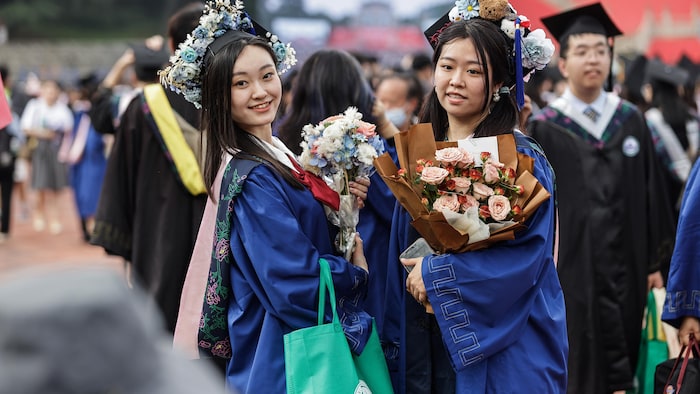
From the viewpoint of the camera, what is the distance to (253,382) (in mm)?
3025

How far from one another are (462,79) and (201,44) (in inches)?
37.6

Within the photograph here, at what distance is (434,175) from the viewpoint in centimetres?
294

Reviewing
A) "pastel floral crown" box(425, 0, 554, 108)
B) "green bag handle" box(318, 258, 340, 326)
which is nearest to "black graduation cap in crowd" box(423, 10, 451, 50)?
"pastel floral crown" box(425, 0, 554, 108)

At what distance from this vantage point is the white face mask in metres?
6.19

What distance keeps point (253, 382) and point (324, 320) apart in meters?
0.31

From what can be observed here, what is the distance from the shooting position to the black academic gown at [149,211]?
4.75 metres

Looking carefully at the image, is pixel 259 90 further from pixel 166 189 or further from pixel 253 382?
pixel 166 189

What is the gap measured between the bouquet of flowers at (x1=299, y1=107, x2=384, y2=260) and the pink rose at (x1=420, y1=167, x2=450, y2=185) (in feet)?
1.08

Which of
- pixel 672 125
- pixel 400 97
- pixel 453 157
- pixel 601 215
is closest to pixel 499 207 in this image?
pixel 453 157

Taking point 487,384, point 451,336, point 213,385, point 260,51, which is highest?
point 260,51

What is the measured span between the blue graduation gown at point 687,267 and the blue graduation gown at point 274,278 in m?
1.34

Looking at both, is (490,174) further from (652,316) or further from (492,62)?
(652,316)

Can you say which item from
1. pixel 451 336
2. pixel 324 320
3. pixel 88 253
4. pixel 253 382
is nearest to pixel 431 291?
pixel 451 336

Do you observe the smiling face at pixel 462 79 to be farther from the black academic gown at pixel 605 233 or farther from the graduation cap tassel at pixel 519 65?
the black academic gown at pixel 605 233
